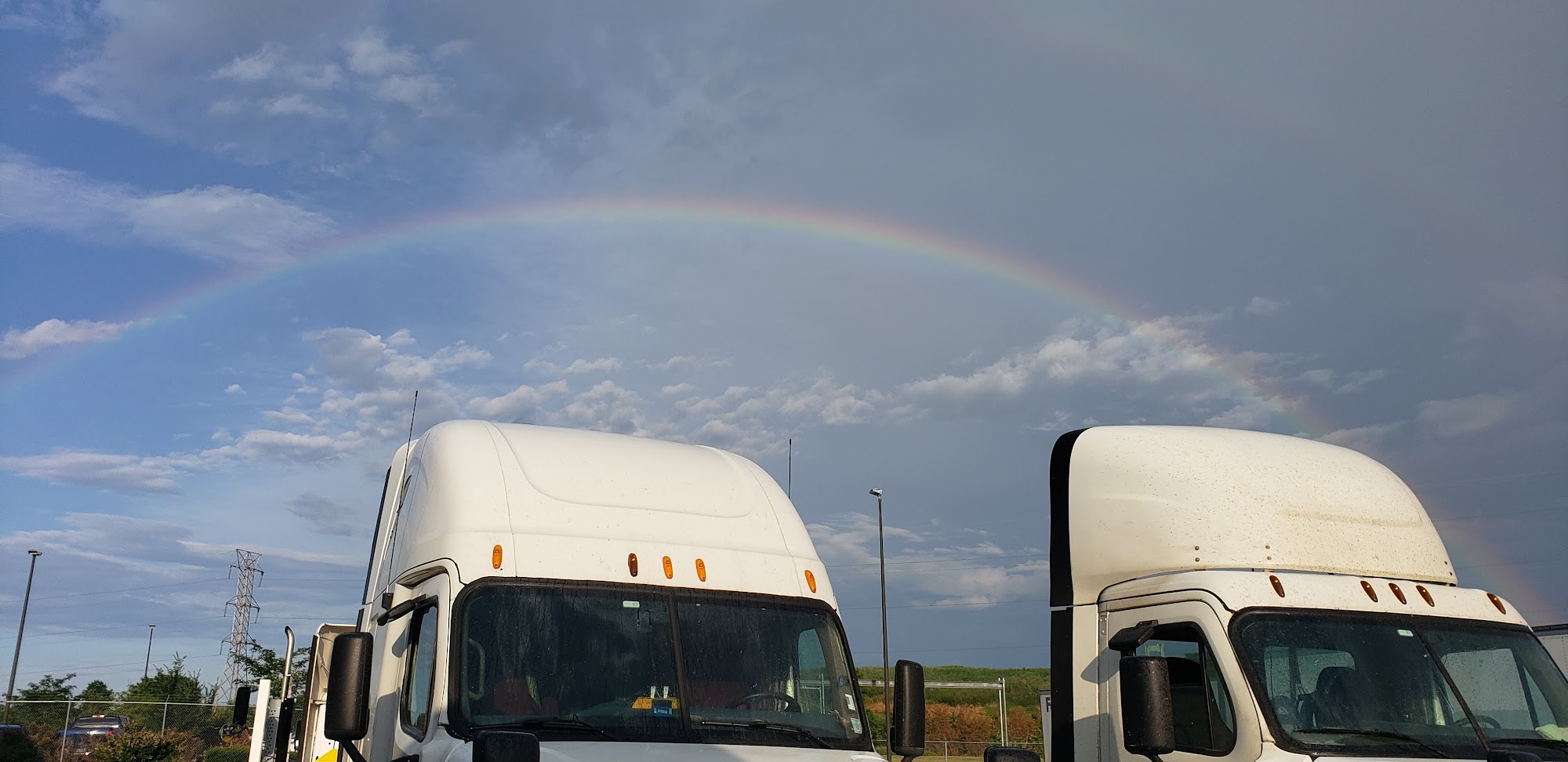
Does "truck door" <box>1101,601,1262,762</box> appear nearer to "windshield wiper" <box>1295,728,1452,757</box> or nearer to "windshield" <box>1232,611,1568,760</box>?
"windshield" <box>1232,611,1568,760</box>

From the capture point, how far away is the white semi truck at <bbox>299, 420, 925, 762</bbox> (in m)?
5.69

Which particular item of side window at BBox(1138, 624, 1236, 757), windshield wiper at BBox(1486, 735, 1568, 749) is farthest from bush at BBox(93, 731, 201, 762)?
windshield wiper at BBox(1486, 735, 1568, 749)

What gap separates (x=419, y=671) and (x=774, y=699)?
180 cm

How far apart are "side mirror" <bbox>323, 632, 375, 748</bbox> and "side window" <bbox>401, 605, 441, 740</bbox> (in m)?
0.34

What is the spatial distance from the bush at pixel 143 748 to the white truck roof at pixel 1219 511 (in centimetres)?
A: 2678

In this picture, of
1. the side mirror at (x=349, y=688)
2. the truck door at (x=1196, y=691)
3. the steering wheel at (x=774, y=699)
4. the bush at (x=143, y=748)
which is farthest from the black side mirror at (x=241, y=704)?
the bush at (x=143, y=748)

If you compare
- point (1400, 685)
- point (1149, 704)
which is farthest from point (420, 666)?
point (1400, 685)

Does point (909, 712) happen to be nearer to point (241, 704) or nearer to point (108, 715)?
point (241, 704)

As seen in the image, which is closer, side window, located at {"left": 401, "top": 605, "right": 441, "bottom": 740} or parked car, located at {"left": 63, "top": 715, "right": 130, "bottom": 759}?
side window, located at {"left": 401, "top": 605, "right": 441, "bottom": 740}

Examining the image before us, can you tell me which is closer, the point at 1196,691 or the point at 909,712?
the point at 1196,691

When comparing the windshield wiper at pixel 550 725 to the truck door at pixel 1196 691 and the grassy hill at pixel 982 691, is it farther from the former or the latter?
the grassy hill at pixel 982 691

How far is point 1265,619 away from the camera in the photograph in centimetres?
630

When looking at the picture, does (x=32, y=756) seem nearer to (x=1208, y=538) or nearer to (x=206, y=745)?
(x=206, y=745)

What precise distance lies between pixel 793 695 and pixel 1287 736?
242cm
